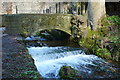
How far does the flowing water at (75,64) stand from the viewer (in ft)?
20.5

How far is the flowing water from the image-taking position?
625 cm

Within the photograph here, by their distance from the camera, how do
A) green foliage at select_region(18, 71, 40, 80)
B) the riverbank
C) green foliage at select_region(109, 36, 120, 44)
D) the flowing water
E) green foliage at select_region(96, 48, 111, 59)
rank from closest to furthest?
green foliage at select_region(18, 71, 40, 80)
the riverbank
the flowing water
green foliage at select_region(96, 48, 111, 59)
green foliage at select_region(109, 36, 120, 44)

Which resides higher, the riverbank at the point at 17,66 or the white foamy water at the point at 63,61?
the riverbank at the point at 17,66

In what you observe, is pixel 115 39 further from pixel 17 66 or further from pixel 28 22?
pixel 17 66

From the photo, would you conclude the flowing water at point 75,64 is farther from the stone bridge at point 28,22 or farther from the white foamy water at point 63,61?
the stone bridge at point 28,22

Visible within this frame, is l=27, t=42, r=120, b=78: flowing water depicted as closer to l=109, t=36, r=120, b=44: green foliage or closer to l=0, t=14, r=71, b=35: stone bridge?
l=109, t=36, r=120, b=44: green foliage

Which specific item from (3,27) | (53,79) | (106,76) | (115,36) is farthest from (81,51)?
(3,27)

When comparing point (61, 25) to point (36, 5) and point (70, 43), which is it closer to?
point (70, 43)

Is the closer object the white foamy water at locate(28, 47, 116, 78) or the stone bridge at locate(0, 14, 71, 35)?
the white foamy water at locate(28, 47, 116, 78)

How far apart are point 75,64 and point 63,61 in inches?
23.8

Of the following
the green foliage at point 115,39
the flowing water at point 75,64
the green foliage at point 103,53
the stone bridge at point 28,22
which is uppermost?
Answer: the stone bridge at point 28,22

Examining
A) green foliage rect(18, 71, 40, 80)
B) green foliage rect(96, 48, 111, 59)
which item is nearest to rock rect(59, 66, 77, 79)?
green foliage rect(18, 71, 40, 80)

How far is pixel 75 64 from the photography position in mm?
7289

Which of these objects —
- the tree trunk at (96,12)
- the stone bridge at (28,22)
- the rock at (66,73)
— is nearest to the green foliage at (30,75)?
the rock at (66,73)
